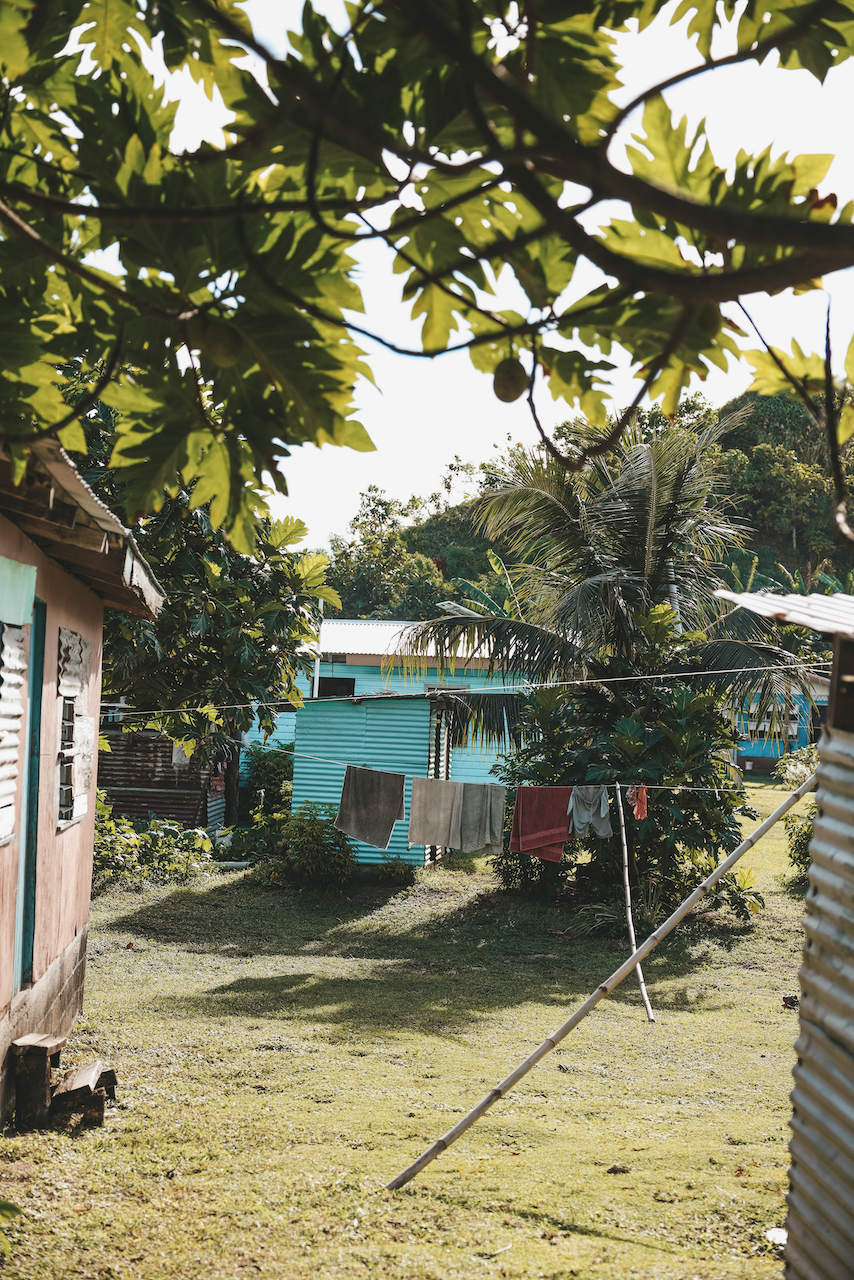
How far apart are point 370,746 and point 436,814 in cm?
393

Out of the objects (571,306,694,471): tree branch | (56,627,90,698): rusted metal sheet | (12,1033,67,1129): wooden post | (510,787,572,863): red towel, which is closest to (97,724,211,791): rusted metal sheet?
(510,787,572,863): red towel

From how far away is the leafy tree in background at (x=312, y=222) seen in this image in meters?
1.60

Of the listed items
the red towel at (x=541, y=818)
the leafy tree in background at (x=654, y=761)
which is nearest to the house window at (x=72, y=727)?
the red towel at (x=541, y=818)

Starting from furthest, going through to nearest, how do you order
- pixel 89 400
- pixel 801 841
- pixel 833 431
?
pixel 801 841
pixel 89 400
pixel 833 431

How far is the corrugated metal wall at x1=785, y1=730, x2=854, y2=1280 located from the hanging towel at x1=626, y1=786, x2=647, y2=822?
26.4 feet

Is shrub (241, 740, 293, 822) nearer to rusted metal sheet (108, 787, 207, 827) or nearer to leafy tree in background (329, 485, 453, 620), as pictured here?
rusted metal sheet (108, 787, 207, 827)

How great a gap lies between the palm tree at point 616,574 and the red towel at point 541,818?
7.25 feet

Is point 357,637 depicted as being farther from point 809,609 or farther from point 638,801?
point 809,609

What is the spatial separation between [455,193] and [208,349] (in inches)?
22.2

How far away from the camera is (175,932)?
1204 centimetres

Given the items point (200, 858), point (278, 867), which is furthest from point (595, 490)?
point (200, 858)

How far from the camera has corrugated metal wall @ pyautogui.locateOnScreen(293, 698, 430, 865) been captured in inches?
627

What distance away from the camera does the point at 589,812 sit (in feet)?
37.8

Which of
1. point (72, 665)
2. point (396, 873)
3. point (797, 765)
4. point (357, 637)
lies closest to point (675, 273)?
point (72, 665)
